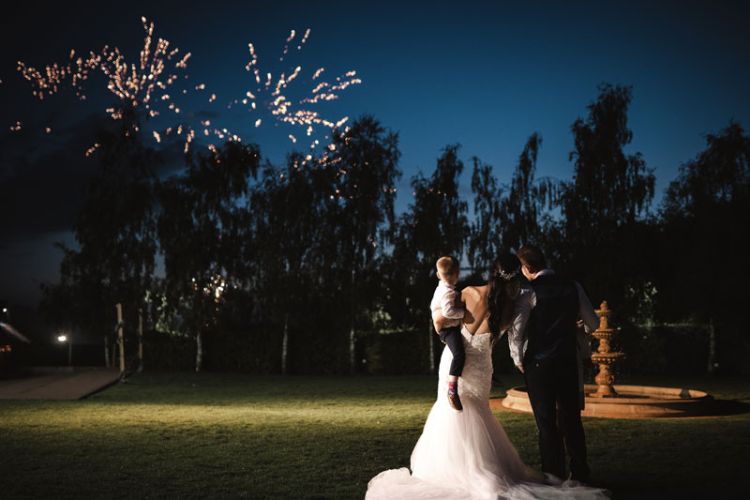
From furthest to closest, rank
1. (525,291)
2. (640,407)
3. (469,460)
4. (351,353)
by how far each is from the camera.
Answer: (351,353), (640,407), (525,291), (469,460)

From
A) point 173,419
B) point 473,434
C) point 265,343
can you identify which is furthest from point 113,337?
point 473,434

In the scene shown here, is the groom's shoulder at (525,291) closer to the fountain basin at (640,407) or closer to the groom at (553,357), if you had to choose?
the groom at (553,357)

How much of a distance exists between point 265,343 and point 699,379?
16204 millimetres

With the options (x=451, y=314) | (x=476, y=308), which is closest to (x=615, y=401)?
(x=476, y=308)

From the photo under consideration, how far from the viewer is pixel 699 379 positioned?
24375 millimetres

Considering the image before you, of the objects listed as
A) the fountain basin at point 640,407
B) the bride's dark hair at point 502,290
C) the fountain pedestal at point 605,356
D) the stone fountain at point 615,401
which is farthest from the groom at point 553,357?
the fountain pedestal at point 605,356

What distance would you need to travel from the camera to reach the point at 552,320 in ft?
21.6

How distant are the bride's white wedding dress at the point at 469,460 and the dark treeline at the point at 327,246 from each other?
73.1 ft

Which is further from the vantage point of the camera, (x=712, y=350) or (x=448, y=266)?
(x=712, y=350)

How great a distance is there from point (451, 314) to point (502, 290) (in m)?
0.49

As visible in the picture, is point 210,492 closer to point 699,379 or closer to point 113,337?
point 699,379

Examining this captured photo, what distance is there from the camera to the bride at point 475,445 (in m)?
6.26

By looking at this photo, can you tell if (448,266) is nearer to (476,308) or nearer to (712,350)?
(476,308)

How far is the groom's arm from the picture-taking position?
6648mm
